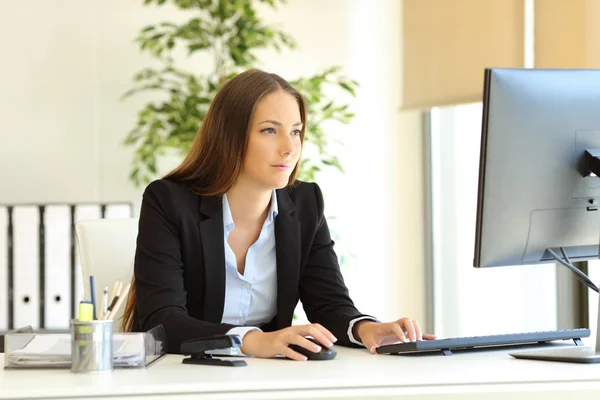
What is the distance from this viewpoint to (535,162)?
63.4 inches

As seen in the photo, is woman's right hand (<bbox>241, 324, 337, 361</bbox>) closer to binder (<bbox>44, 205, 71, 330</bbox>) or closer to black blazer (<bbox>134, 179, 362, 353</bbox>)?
black blazer (<bbox>134, 179, 362, 353</bbox>)

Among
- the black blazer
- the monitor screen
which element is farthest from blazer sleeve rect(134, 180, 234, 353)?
the monitor screen

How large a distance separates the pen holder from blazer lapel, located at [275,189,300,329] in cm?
72

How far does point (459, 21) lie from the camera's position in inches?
143

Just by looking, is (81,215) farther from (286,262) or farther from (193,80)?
(286,262)

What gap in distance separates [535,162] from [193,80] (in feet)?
8.07

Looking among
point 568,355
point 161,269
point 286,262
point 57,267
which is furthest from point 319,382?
point 57,267

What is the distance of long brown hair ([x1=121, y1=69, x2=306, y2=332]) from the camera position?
6.83 ft

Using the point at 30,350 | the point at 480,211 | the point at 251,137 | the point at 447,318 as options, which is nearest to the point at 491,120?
the point at 480,211

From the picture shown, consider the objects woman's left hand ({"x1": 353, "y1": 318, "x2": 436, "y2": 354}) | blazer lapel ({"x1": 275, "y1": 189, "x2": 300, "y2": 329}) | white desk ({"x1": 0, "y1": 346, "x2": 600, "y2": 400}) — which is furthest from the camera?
blazer lapel ({"x1": 275, "y1": 189, "x2": 300, "y2": 329})

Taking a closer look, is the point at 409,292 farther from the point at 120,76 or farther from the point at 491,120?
the point at 491,120

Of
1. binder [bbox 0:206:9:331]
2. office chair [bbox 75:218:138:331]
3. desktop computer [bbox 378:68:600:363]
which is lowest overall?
binder [bbox 0:206:9:331]

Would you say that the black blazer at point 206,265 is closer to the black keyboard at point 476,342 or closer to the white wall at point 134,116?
the black keyboard at point 476,342

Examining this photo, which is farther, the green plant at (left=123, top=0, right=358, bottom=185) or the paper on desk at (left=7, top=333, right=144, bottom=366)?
the green plant at (left=123, top=0, right=358, bottom=185)
